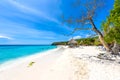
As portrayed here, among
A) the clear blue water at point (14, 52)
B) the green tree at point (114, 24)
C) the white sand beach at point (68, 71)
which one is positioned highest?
the green tree at point (114, 24)

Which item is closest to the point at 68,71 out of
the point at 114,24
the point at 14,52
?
the point at 114,24

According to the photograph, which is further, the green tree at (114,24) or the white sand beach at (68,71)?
the green tree at (114,24)

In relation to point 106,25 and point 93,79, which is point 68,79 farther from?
point 106,25

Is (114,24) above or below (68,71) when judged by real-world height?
above

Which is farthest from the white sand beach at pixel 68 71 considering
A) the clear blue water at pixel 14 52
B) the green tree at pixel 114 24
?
the clear blue water at pixel 14 52

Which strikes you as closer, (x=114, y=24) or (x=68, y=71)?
(x=68, y=71)

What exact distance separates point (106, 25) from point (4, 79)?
37.9 ft

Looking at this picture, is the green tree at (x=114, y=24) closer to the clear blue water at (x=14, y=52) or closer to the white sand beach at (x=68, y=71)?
the white sand beach at (x=68, y=71)

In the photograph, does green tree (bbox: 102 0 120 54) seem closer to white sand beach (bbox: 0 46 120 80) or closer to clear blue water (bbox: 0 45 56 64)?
white sand beach (bbox: 0 46 120 80)

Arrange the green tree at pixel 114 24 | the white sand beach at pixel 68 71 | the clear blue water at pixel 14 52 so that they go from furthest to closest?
the clear blue water at pixel 14 52 → the green tree at pixel 114 24 → the white sand beach at pixel 68 71

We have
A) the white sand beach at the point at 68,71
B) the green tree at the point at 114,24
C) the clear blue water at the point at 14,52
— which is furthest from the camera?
the clear blue water at the point at 14,52

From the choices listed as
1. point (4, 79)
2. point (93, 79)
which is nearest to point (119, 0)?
point (93, 79)

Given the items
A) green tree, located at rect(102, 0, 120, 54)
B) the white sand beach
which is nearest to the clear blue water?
the white sand beach

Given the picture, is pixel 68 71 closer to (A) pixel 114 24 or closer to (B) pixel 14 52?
(A) pixel 114 24
